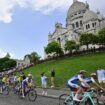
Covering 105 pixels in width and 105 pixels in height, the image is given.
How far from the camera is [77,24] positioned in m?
155

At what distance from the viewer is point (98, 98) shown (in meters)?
17.1

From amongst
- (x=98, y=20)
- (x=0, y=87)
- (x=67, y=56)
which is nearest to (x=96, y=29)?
(x=98, y=20)

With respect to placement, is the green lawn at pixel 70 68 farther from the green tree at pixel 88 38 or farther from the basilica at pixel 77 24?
the basilica at pixel 77 24

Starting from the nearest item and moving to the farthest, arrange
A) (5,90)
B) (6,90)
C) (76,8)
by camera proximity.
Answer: (6,90), (5,90), (76,8)

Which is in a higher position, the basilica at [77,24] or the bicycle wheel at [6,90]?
the basilica at [77,24]

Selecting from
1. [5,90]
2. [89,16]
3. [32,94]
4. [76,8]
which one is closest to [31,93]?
[32,94]

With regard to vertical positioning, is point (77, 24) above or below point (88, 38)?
above

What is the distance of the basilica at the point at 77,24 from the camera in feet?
466

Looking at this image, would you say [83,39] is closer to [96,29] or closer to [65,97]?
[96,29]

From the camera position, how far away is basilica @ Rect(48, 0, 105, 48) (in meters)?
142

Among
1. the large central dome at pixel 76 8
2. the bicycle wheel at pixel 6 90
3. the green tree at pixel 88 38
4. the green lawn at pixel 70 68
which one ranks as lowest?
the bicycle wheel at pixel 6 90

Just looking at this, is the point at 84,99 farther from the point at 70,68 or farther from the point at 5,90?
the point at 70,68

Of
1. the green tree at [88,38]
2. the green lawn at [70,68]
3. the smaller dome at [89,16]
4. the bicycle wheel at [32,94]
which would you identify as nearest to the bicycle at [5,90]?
the bicycle wheel at [32,94]

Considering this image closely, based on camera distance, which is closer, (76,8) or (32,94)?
(32,94)
